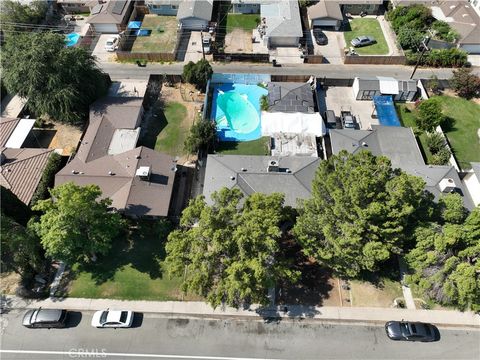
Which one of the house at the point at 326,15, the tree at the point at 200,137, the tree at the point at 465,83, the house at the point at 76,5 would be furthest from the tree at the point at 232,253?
the house at the point at 76,5

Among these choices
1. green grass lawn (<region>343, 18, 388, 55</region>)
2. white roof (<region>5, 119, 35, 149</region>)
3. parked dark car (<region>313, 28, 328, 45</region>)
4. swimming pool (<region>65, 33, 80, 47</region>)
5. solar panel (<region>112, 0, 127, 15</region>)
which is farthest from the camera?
solar panel (<region>112, 0, 127, 15</region>)

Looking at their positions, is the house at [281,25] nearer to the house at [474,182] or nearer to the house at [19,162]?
the house at [474,182]

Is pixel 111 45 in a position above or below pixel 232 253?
above

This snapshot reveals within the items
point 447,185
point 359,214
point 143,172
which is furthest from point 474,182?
point 143,172

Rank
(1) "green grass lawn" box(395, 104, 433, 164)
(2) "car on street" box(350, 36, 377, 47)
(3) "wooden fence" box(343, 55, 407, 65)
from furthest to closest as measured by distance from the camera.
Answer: (2) "car on street" box(350, 36, 377, 47) → (3) "wooden fence" box(343, 55, 407, 65) → (1) "green grass lawn" box(395, 104, 433, 164)

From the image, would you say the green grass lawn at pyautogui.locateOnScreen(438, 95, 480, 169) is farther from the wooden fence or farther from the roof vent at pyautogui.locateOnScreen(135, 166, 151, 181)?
the roof vent at pyautogui.locateOnScreen(135, 166, 151, 181)

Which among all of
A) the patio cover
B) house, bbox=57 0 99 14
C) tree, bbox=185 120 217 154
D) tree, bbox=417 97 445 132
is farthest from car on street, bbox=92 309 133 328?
house, bbox=57 0 99 14

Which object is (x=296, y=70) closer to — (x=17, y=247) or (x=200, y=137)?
(x=200, y=137)
